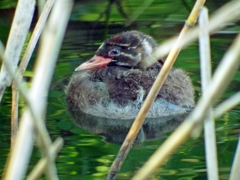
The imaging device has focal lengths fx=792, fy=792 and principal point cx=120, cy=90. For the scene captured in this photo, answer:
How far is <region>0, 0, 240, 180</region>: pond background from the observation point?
16.0 feet

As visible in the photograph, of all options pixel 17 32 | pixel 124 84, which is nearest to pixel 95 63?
pixel 124 84

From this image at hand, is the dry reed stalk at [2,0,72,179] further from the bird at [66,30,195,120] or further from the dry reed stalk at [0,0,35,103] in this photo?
the bird at [66,30,195,120]

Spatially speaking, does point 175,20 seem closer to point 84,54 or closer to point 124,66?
point 84,54

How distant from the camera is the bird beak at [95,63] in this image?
20.5 ft

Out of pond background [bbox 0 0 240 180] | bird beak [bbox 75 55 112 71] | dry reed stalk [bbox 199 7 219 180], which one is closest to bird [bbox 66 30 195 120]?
bird beak [bbox 75 55 112 71]

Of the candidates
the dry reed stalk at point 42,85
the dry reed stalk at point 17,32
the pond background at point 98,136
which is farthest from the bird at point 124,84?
the dry reed stalk at point 42,85

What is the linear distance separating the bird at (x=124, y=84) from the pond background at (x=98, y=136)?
211 millimetres

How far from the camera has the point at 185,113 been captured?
20.0 feet

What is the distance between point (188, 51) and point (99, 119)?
147 centimetres

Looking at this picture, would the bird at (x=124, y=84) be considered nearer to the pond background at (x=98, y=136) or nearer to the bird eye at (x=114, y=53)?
the bird eye at (x=114, y=53)

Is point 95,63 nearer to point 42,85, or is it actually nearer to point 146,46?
point 146,46

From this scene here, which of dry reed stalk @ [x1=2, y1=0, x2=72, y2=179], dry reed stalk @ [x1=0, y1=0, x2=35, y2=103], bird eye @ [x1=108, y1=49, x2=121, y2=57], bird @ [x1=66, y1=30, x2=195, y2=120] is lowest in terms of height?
dry reed stalk @ [x1=2, y1=0, x2=72, y2=179]

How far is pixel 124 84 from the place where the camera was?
6074 mm

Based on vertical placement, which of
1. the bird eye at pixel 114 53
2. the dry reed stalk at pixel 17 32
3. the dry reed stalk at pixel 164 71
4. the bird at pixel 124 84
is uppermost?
the bird eye at pixel 114 53
